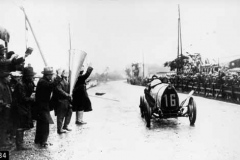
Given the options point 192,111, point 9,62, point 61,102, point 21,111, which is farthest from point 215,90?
point 9,62

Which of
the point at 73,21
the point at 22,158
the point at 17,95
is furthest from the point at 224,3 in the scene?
the point at 22,158

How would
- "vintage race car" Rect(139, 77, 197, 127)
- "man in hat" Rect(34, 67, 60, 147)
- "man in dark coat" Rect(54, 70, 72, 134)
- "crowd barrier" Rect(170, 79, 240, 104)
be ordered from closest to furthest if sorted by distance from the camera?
"man in hat" Rect(34, 67, 60, 147) → "man in dark coat" Rect(54, 70, 72, 134) → "vintage race car" Rect(139, 77, 197, 127) → "crowd barrier" Rect(170, 79, 240, 104)

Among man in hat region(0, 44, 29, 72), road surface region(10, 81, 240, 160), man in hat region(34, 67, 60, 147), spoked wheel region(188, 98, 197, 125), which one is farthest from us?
spoked wheel region(188, 98, 197, 125)

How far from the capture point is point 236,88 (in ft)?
41.4

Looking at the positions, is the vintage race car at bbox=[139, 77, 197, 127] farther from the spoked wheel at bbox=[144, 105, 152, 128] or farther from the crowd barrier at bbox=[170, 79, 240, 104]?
the crowd barrier at bbox=[170, 79, 240, 104]

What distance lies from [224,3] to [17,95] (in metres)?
5.01

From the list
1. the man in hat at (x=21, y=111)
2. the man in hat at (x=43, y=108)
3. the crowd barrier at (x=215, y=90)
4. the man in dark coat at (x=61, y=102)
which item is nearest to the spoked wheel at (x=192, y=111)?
the man in dark coat at (x=61, y=102)

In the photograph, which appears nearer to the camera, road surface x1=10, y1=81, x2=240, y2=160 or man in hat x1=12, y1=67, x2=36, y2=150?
road surface x1=10, y1=81, x2=240, y2=160

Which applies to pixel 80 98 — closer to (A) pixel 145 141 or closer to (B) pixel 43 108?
(B) pixel 43 108

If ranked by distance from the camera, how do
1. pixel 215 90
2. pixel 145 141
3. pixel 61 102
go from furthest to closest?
1. pixel 215 90
2. pixel 61 102
3. pixel 145 141

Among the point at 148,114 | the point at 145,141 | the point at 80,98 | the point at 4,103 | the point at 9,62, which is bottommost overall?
the point at 145,141

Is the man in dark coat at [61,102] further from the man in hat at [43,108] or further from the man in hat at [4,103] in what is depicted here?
the man in hat at [4,103]

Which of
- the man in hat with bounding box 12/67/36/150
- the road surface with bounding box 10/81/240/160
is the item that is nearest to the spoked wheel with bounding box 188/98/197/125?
the road surface with bounding box 10/81/240/160

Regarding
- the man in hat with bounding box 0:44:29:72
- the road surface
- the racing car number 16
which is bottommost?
the road surface
